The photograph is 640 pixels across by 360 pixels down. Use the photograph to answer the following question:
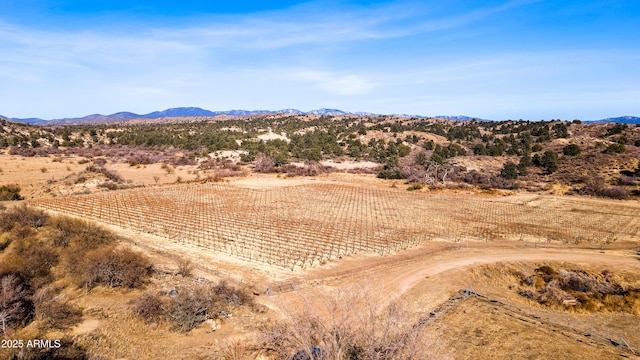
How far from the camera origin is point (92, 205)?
3647 cm

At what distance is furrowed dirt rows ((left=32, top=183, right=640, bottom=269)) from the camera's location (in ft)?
91.3

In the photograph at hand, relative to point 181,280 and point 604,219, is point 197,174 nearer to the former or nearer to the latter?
point 181,280

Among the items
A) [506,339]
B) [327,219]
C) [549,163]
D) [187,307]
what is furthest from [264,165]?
[506,339]

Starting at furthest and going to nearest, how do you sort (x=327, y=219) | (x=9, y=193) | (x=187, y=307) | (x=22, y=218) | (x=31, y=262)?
1. (x=9, y=193)
2. (x=327, y=219)
3. (x=22, y=218)
4. (x=31, y=262)
5. (x=187, y=307)

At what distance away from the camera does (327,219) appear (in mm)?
35938

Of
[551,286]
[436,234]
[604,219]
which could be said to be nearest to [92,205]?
[436,234]

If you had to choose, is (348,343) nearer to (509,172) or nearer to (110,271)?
(110,271)

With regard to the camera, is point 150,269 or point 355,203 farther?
point 355,203

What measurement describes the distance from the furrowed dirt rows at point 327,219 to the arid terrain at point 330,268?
254 millimetres

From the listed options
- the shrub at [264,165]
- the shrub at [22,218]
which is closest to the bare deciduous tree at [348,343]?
the shrub at [22,218]

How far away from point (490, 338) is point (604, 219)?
3330cm

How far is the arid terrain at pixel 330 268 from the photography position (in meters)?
13.8

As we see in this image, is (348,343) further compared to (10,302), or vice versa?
(10,302)

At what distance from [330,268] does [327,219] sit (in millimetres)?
12979
